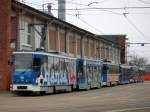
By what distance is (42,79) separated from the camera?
121 ft

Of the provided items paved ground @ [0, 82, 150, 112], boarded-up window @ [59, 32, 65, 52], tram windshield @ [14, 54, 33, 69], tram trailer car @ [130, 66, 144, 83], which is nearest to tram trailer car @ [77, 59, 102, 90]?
boarded-up window @ [59, 32, 65, 52]

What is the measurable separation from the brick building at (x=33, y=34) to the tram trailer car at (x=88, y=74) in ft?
9.61

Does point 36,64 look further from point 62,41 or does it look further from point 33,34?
point 62,41

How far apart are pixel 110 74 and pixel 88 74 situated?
1332 centimetres

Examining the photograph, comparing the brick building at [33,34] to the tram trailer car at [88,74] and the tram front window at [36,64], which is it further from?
the tram front window at [36,64]

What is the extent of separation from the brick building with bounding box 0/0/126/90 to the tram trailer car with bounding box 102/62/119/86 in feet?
17.6

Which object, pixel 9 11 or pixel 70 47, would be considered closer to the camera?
pixel 9 11

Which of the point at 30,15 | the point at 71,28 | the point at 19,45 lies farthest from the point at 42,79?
the point at 71,28

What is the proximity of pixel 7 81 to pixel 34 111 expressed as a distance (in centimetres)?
2122

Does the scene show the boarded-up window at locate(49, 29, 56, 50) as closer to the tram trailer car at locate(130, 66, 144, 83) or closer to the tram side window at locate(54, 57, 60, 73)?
the tram side window at locate(54, 57, 60, 73)

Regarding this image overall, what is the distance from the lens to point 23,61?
36469 millimetres

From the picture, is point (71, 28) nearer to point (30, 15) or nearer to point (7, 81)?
point (30, 15)

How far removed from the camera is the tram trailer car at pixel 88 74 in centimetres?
4831

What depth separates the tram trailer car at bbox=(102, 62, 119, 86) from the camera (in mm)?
59812
